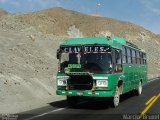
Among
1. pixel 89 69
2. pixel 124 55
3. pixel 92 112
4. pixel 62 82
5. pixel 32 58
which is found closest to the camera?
pixel 92 112

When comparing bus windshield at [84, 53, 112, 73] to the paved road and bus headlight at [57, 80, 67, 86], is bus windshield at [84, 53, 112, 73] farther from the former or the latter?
the paved road

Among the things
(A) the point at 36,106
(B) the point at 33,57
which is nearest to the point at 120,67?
(A) the point at 36,106

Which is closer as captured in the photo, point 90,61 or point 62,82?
point 90,61

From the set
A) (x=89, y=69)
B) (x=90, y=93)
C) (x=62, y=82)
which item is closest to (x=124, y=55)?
(x=89, y=69)

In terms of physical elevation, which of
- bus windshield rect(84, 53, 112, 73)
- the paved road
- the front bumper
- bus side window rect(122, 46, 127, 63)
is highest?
bus side window rect(122, 46, 127, 63)

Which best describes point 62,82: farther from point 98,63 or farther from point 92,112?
point 92,112

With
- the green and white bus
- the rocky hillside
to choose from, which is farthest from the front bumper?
the rocky hillside

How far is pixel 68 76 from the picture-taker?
1786cm

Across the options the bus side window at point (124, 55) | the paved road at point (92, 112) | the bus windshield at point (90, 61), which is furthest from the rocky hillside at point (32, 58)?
the bus side window at point (124, 55)

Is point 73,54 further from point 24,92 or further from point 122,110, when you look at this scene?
point 24,92

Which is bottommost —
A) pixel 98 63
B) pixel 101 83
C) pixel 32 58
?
pixel 101 83

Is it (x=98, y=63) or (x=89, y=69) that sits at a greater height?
(x=98, y=63)

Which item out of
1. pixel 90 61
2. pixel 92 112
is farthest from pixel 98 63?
pixel 92 112

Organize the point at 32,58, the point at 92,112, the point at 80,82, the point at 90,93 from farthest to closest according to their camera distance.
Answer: the point at 32,58, the point at 80,82, the point at 90,93, the point at 92,112
